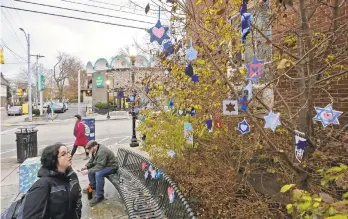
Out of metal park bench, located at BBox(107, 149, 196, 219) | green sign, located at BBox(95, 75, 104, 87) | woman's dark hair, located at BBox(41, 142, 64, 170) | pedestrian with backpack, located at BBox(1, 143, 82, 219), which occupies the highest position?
green sign, located at BBox(95, 75, 104, 87)

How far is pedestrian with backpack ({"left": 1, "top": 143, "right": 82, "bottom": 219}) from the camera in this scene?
252 centimetres

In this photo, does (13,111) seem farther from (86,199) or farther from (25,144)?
(86,199)

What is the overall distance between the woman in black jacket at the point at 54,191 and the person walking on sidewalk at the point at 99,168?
256 cm

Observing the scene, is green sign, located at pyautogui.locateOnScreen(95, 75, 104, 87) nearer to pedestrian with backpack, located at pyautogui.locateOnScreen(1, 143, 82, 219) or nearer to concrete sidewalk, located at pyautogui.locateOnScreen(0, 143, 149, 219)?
concrete sidewalk, located at pyautogui.locateOnScreen(0, 143, 149, 219)

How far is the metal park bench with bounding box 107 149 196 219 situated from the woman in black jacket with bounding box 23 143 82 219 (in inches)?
47.7

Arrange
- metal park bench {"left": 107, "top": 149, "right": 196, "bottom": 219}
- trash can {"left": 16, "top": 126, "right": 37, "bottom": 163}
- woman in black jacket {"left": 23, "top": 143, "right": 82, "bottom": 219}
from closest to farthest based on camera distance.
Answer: woman in black jacket {"left": 23, "top": 143, "right": 82, "bottom": 219} → metal park bench {"left": 107, "top": 149, "right": 196, "bottom": 219} → trash can {"left": 16, "top": 126, "right": 37, "bottom": 163}

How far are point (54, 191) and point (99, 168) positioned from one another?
9.56 ft

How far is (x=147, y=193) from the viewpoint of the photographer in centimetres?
486

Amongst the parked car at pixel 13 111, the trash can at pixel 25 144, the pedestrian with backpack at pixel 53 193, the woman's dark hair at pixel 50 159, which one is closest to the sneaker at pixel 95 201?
the pedestrian with backpack at pixel 53 193

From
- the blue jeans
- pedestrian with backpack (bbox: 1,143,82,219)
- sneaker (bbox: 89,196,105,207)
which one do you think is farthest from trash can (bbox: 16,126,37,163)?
pedestrian with backpack (bbox: 1,143,82,219)

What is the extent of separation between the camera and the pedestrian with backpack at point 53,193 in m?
2.52

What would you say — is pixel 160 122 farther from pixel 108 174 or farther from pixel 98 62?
pixel 98 62

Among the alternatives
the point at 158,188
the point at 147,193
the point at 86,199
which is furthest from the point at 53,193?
the point at 86,199

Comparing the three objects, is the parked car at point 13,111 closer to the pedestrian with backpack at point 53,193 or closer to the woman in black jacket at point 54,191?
the pedestrian with backpack at point 53,193
